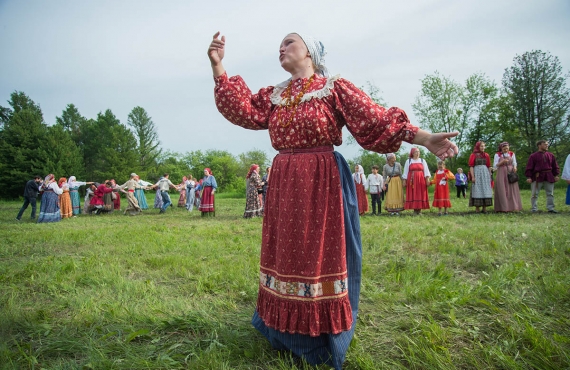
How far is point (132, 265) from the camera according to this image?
4.74m

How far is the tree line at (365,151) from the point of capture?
14.2 m

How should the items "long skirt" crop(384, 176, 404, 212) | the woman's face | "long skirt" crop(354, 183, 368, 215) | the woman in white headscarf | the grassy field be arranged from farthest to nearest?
1. the woman in white headscarf
2. "long skirt" crop(354, 183, 368, 215)
3. "long skirt" crop(384, 176, 404, 212)
4. the woman's face
5. the grassy field

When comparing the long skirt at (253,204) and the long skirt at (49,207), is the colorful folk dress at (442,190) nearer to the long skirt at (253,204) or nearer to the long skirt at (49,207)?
the long skirt at (253,204)

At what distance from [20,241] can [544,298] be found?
8878 mm

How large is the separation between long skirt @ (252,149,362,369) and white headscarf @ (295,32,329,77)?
67 centimetres

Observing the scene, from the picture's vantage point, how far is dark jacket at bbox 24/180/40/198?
12.9 m

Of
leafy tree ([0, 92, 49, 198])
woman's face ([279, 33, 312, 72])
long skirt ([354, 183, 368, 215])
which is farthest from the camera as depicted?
long skirt ([354, 183, 368, 215])

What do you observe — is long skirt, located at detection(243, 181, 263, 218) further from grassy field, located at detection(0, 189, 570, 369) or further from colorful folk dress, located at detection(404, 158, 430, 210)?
grassy field, located at detection(0, 189, 570, 369)

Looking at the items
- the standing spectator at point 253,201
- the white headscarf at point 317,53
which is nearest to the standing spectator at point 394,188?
the standing spectator at point 253,201

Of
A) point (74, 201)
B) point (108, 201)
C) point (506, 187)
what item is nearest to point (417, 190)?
point (506, 187)

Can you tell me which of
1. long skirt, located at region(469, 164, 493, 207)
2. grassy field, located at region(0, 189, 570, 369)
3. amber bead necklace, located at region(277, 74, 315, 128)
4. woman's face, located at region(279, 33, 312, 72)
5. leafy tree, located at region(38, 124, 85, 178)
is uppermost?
leafy tree, located at region(38, 124, 85, 178)

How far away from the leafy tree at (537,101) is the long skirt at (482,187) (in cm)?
1936

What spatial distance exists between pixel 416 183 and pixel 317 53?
8.98m

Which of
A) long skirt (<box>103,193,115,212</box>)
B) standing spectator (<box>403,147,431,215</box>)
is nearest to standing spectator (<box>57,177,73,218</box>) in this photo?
long skirt (<box>103,193,115,212</box>)
